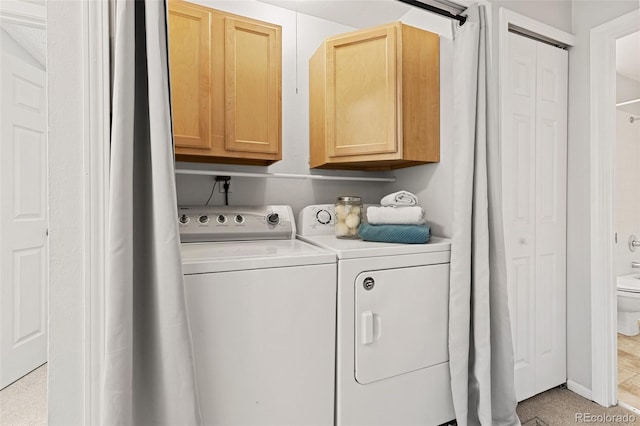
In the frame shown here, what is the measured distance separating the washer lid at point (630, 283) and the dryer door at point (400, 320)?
2.36 m

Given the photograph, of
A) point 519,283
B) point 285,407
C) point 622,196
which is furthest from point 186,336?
point 622,196

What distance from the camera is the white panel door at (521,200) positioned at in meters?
1.86

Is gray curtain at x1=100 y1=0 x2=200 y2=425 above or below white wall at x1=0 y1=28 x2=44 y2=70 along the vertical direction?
below

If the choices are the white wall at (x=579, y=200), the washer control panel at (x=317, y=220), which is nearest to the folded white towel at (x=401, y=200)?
the washer control panel at (x=317, y=220)

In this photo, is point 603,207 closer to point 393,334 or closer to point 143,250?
point 393,334

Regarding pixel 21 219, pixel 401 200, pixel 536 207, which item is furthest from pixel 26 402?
pixel 536 207

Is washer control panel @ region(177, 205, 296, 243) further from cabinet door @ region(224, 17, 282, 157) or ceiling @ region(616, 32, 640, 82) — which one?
ceiling @ region(616, 32, 640, 82)

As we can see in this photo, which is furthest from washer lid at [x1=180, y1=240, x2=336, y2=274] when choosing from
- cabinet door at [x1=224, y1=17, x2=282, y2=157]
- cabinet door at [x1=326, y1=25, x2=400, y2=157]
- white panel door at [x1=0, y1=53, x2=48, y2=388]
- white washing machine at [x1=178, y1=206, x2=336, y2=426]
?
white panel door at [x1=0, y1=53, x2=48, y2=388]

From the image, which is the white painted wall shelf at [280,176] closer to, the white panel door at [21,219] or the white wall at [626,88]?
the white panel door at [21,219]

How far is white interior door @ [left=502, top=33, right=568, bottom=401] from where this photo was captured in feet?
6.15

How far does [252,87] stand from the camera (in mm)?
1723

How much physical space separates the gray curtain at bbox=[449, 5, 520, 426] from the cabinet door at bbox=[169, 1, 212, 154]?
4.06ft

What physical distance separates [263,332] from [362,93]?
4.41 feet

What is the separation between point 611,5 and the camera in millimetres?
1863
